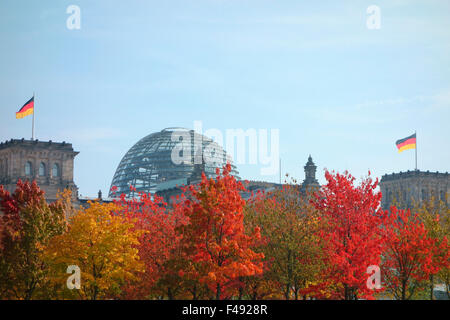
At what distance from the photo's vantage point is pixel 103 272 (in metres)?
53.1

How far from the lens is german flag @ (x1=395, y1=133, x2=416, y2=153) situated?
12519 cm

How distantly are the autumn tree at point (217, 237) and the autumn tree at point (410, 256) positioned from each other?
14947mm

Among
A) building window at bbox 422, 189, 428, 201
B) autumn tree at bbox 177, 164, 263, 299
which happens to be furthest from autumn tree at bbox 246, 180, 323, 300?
building window at bbox 422, 189, 428, 201

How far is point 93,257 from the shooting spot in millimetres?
53531

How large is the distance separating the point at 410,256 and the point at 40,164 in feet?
283

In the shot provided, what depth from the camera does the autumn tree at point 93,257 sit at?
5275 cm

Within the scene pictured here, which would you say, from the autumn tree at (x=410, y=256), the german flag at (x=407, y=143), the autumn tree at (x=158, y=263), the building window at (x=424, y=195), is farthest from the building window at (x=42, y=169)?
the building window at (x=424, y=195)

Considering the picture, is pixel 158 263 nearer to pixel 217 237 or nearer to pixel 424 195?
pixel 217 237

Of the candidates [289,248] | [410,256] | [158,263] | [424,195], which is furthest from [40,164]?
[424,195]

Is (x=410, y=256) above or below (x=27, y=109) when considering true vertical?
below

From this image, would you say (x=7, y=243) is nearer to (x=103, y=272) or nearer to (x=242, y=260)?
(x=103, y=272)

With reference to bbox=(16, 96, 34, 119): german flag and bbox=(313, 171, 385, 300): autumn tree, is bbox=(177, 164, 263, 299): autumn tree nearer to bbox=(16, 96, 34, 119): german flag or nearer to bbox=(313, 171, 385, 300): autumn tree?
bbox=(313, 171, 385, 300): autumn tree
